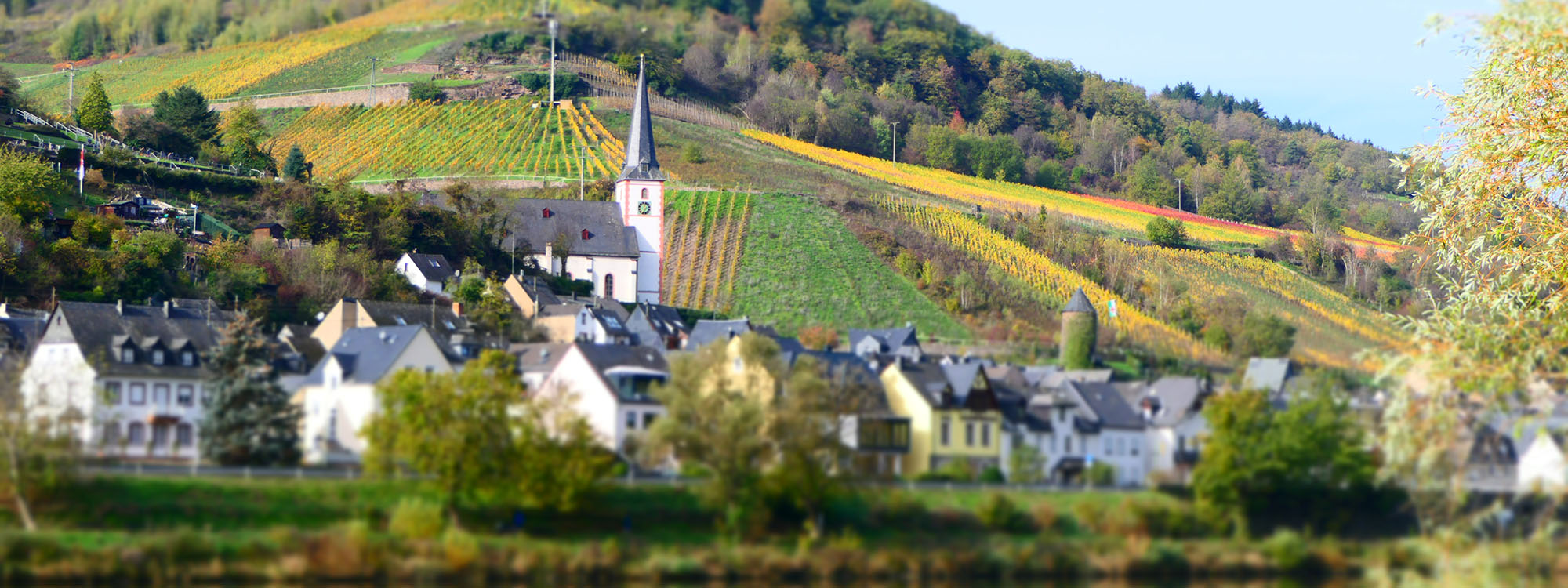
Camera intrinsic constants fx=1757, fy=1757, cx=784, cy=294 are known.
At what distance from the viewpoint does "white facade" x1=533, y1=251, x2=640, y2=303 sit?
288ft

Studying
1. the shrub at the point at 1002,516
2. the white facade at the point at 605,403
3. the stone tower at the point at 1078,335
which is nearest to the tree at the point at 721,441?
the white facade at the point at 605,403

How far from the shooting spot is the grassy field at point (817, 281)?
77000mm

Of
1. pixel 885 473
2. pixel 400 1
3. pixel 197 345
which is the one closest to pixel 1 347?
pixel 197 345

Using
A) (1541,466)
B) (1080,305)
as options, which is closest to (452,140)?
(1080,305)

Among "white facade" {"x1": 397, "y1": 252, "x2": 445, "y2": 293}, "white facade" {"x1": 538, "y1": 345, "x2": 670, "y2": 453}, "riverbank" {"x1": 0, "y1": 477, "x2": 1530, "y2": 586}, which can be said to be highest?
"white facade" {"x1": 397, "y1": 252, "x2": 445, "y2": 293}

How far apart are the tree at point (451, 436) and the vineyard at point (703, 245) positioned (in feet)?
128

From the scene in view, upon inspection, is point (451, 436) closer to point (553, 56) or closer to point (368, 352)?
point (368, 352)

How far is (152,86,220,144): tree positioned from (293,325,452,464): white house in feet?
158

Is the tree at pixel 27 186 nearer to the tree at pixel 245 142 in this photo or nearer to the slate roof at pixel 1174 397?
the tree at pixel 245 142

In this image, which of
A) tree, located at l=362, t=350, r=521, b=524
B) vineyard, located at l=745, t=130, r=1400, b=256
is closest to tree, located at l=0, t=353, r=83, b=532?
tree, located at l=362, t=350, r=521, b=524

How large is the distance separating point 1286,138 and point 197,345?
5774 inches

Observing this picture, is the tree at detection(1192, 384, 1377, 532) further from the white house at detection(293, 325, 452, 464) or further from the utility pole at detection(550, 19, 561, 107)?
the utility pole at detection(550, 19, 561, 107)

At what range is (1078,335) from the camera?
67688 mm

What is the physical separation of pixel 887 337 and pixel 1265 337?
1417 centimetres
